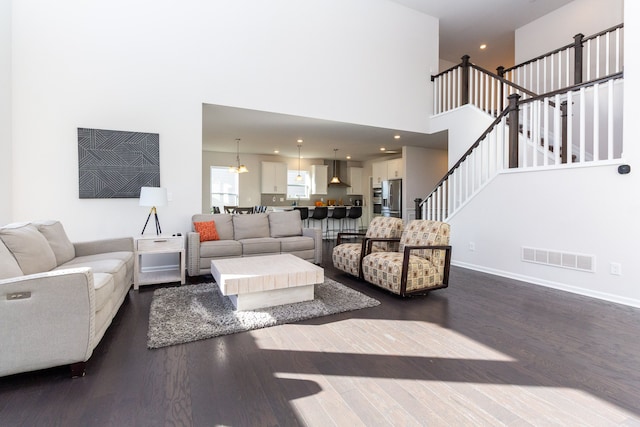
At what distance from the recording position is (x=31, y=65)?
13.0 ft

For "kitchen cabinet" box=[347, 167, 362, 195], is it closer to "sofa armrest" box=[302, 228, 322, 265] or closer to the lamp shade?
"sofa armrest" box=[302, 228, 322, 265]

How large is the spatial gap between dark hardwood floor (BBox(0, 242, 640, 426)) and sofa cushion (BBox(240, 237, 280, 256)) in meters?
2.01

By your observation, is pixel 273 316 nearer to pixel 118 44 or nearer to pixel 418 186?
pixel 118 44

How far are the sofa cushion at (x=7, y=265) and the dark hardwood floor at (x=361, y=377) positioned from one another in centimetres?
67

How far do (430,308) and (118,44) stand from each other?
5.40 m

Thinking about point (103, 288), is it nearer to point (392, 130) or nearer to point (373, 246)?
point (373, 246)

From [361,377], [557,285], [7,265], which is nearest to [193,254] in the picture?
[7,265]

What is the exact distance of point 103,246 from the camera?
3637mm

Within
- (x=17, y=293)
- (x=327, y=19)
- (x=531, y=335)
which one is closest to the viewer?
(x=17, y=293)

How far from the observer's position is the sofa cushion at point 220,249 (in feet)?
14.5

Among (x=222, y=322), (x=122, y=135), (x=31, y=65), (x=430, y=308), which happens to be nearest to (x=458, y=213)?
(x=430, y=308)

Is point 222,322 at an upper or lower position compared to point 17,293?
lower

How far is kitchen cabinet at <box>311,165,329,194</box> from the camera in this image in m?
10.7

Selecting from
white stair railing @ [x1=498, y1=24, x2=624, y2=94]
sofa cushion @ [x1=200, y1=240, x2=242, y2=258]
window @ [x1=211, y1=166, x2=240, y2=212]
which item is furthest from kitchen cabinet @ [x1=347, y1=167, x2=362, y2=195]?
sofa cushion @ [x1=200, y1=240, x2=242, y2=258]
